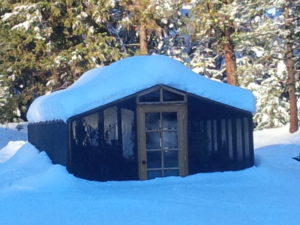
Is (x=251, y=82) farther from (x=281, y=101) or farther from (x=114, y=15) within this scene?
(x=114, y=15)

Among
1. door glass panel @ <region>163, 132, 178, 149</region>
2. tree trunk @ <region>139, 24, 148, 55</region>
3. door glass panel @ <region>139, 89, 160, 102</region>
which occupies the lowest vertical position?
door glass panel @ <region>163, 132, 178, 149</region>

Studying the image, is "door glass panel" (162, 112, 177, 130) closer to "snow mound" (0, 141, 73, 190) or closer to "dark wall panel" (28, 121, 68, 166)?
"dark wall panel" (28, 121, 68, 166)

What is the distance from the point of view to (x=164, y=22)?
3122 centimetres

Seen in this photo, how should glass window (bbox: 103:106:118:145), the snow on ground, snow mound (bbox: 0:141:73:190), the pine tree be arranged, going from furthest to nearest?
the pine tree
glass window (bbox: 103:106:118:145)
snow mound (bbox: 0:141:73:190)
the snow on ground

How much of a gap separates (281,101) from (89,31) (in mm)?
11391

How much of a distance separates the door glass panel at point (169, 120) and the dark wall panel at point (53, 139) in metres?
2.32

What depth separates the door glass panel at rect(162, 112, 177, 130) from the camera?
14.6 metres

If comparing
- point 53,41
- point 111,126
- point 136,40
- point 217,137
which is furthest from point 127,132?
point 136,40

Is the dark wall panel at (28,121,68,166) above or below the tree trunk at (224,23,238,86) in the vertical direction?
below

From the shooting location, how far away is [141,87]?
14242mm

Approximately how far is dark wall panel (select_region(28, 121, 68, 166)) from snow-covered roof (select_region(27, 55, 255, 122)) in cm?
35

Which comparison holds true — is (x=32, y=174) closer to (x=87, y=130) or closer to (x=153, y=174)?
(x=87, y=130)

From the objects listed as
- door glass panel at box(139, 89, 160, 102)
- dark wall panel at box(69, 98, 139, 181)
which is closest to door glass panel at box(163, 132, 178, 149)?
dark wall panel at box(69, 98, 139, 181)

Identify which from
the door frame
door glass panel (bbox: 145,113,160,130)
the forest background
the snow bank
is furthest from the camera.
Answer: the snow bank
